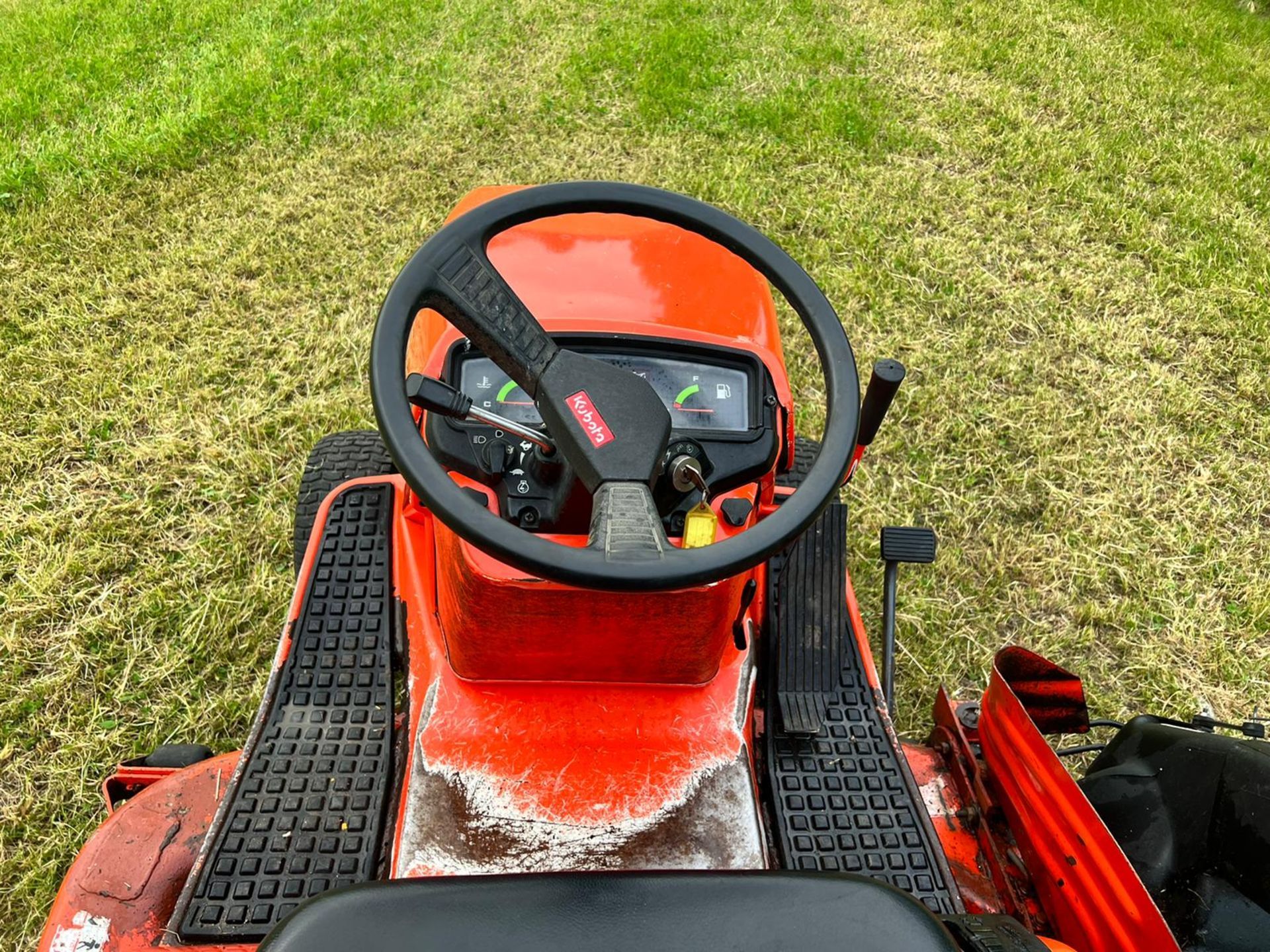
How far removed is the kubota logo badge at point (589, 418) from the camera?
1080mm

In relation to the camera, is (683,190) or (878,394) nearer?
(878,394)

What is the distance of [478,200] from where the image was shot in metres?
1.80

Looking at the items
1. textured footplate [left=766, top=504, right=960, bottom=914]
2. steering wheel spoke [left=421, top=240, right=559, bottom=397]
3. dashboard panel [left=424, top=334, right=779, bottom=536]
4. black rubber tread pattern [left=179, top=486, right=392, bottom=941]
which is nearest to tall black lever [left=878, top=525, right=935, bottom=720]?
textured footplate [left=766, top=504, right=960, bottom=914]

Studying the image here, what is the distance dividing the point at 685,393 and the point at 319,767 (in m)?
0.88

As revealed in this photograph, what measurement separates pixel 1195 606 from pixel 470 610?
2065mm

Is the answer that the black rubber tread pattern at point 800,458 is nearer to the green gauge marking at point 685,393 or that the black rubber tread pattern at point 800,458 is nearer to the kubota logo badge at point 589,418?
the green gauge marking at point 685,393

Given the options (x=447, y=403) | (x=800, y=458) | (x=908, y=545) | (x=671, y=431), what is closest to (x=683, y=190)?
(x=800, y=458)

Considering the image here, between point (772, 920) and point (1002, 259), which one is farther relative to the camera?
point (1002, 259)

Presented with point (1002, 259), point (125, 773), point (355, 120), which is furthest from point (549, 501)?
point (355, 120)

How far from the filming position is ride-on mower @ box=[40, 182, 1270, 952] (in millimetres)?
972

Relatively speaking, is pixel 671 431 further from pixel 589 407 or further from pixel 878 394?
pixel 878 394

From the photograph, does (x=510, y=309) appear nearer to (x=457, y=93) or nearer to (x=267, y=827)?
(x=267, y=827)

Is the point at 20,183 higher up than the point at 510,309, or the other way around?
the point at 510,309

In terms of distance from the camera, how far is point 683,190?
3342mm
